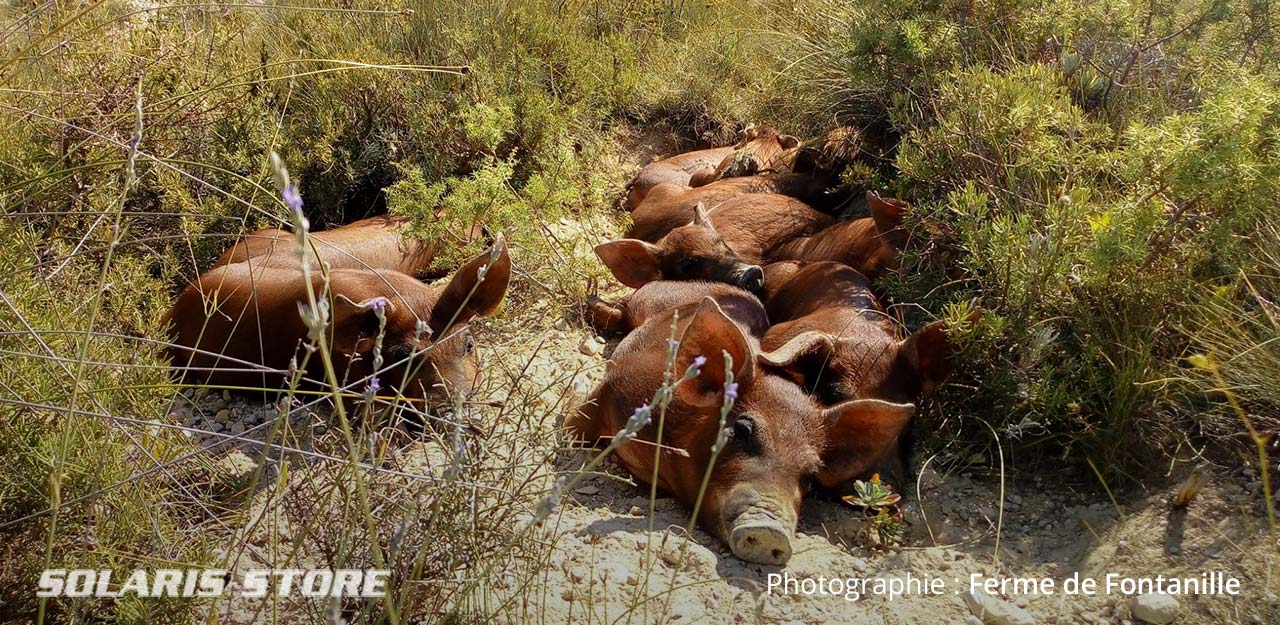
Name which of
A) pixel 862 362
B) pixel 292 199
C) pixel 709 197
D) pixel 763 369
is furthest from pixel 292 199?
pixel 709 197

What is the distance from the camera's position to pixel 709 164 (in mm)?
7434

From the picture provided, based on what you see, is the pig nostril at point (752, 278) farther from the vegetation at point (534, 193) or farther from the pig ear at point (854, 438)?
the pig ear at point (854, 438)

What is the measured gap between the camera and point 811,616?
3.37 metres

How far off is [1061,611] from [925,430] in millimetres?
1154

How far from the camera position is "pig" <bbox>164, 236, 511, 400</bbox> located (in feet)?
14.8

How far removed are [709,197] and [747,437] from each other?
291 cm

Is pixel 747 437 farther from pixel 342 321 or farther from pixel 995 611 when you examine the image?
pixel 342 321

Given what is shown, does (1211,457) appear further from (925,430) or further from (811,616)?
(811,616)

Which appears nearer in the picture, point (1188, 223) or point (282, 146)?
point (1188, 223)

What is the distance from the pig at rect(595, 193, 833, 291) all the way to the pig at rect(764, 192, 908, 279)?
14 centimetres

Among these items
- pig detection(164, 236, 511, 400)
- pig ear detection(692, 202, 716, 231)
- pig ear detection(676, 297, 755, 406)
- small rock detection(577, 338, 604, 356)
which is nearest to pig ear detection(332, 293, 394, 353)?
pig detection(164, 236, 511, 400)

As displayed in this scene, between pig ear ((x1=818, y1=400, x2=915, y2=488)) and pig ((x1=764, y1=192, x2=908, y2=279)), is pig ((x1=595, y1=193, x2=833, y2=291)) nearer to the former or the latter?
pig ((x1=764, y1=192, x2=908, y2=279))

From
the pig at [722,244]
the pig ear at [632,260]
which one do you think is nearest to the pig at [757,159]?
the pig at [722,244]

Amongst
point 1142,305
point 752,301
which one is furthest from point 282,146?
point 1142,305
